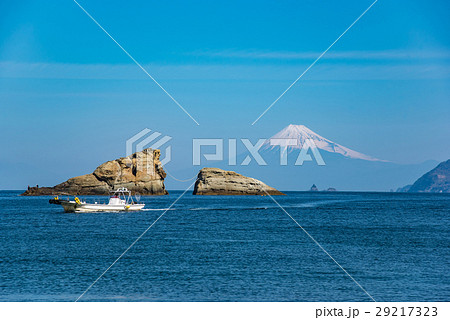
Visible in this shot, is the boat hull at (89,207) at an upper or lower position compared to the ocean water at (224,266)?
upper

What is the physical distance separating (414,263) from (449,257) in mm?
4344

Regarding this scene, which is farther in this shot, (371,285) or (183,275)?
(183,275)

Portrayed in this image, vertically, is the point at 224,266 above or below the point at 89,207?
below

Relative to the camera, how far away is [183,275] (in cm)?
3209

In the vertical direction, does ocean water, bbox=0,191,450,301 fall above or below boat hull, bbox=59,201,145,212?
below

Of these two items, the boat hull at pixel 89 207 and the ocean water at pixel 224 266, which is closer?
the ocean water at pixel 224 266

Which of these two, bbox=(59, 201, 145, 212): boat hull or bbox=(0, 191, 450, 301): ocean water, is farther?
bbox=(59, 201, 145, 212): boat hull

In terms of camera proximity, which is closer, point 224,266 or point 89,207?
Answer: point 224,266

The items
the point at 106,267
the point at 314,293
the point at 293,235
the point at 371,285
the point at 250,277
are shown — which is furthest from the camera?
the point at 293,235

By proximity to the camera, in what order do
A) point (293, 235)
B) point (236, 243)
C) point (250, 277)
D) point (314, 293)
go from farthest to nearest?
point (293, 235), point (236, 243), point (250, 277), point (314, 293)

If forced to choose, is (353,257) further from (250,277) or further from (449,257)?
(250,277)
